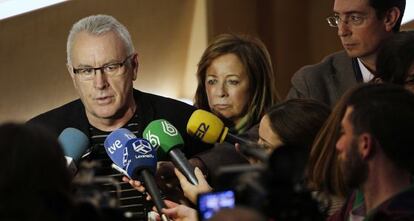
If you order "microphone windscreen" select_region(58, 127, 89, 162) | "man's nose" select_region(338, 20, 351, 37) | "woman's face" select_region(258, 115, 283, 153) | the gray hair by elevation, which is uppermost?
the gray hair

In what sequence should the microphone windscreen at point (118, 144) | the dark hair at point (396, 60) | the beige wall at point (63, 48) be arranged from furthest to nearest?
the beige wall at point (63, 48) < the dark hair at point (396, 60) < the microphone windscreen at point (118, 144)

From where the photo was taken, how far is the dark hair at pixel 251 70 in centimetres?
399

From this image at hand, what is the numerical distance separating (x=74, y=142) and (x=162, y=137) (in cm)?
25

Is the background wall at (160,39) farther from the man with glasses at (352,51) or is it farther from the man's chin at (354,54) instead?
the man's chin at (354,54)

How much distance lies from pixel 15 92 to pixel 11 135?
2899mm

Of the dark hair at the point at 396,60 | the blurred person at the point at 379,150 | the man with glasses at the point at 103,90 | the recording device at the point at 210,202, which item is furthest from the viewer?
the man with glasses at the point at 103,90

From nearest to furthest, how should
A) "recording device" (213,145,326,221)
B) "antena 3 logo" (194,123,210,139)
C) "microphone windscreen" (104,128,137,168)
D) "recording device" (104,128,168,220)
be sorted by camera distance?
"recording device" (213,145,326,221)
"recording device" (104,128,168,220)
"microphone windscreen" (104,128,137,168)
"antena 3 logo" (194,123,210,139)

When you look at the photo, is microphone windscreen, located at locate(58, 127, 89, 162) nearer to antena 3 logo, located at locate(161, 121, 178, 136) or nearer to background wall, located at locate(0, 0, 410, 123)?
antena 3 logo, located at locate(161, 121, 178, 136)

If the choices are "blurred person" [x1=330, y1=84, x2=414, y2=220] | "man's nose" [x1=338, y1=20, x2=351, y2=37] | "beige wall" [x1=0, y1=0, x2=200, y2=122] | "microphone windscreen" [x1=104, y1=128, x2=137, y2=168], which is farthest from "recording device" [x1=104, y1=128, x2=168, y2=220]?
"beige wall" [x1=0, y1=0, x2=200, y2=122]

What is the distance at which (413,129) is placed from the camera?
2770 millimetres

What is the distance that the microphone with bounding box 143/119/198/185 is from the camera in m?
3.29

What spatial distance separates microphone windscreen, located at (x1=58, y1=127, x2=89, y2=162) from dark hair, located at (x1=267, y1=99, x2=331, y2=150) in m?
0.55

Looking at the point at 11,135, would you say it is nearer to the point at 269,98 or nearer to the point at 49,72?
the point at 269,98

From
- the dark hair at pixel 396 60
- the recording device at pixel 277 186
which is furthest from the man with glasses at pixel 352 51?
the recording device at pixel 277 186
